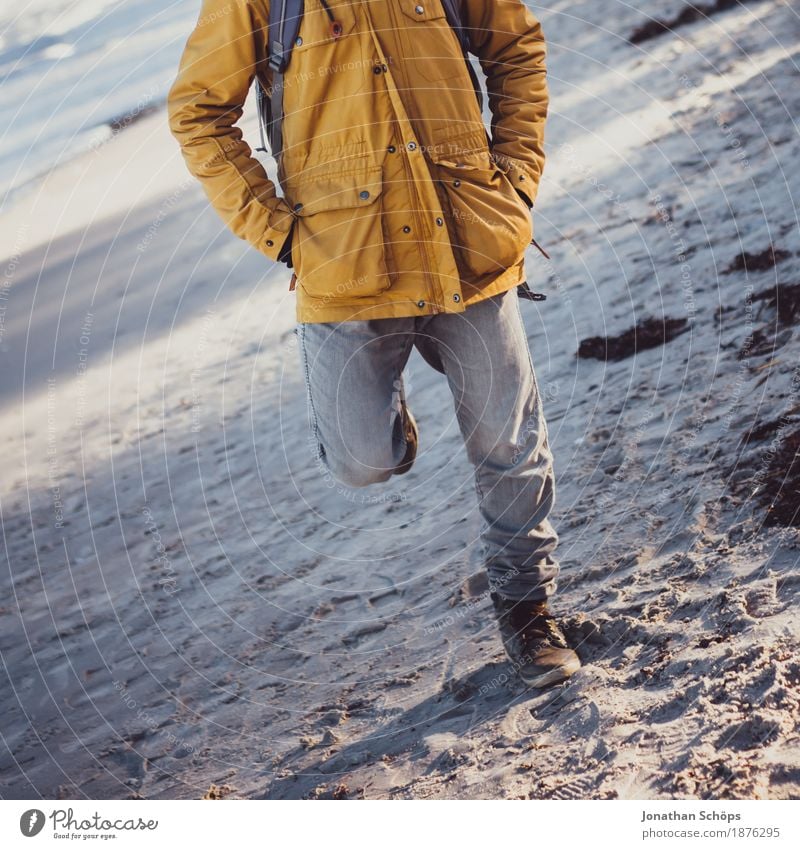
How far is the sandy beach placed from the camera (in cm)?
276

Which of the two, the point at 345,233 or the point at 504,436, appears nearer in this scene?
the point at 345,233

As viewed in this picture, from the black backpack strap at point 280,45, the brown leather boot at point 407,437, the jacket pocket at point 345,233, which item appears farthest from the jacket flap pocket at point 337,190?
the brown leather boot at point 407,437

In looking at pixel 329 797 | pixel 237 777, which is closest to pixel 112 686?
pixel 237 777

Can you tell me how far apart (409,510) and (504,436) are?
146 centimetres

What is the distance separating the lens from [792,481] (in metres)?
3.34

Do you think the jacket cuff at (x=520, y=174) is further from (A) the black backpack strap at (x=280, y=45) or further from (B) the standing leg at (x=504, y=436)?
(B) the standing leg at (x=504, y=436)

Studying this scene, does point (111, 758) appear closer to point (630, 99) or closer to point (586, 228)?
point (586, 228)

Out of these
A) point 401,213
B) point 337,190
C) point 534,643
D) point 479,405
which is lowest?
point 534,643

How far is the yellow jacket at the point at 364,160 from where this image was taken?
2.61 m

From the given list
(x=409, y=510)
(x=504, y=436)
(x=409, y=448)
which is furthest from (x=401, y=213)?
(x=409, y=510)

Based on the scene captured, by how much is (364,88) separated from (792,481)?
6.50 ft

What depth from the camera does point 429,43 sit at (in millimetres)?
2680

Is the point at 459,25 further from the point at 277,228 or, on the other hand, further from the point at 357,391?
the point at 357,391

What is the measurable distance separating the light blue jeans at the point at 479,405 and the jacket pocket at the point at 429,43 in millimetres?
656
